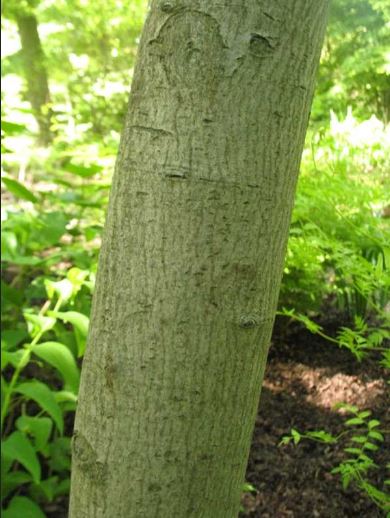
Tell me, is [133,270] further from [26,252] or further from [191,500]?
[26,252]

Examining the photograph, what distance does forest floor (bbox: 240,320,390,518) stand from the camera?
1.85 m

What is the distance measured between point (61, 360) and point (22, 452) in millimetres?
413

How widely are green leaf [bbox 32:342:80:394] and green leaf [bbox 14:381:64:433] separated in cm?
10

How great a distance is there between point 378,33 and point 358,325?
1.36 meters

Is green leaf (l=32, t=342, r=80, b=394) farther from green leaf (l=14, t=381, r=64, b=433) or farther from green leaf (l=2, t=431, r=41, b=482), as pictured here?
green leaf (l=2, t=431, r=41, b=482)

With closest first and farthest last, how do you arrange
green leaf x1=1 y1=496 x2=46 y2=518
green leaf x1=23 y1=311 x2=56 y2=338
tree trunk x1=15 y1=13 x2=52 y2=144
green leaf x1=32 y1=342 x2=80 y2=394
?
green leaf x1=32 y1=342 x2=80 y2=394, green leaf x1=23 y1=311 x2=56 y2=338, green leaf x1=1 y1=496 x2=46 y2=518, tree trunk x1=15 y1=13 x2=52 y2=144

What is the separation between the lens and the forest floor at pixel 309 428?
1.85 metres

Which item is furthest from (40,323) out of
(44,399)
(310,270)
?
(310,270)

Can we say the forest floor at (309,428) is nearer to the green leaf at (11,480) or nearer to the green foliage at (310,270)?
the green foliage at (310,270)

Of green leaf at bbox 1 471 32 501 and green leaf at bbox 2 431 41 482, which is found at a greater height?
green leaf at bbox 2 431 41 482

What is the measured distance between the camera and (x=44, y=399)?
2186 millimetres

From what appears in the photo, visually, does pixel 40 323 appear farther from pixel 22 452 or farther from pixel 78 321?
pixel 22 452

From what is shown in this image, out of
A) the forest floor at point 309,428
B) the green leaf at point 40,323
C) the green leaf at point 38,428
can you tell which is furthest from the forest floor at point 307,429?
the green leaf at point 40,323

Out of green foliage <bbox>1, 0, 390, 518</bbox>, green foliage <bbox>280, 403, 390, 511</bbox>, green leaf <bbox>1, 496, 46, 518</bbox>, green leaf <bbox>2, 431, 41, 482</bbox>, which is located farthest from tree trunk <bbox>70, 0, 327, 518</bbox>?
green leaf <bbox>1, 496, 46, 518</bbox>
